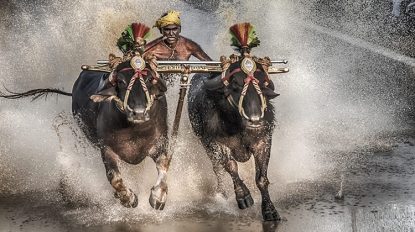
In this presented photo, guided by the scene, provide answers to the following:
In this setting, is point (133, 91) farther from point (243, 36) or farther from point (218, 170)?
point (218, 170)

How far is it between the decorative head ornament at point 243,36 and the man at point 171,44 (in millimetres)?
1782

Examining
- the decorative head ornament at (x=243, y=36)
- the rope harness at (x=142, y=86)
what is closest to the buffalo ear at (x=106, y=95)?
the rope harness at (x=142, y=86)

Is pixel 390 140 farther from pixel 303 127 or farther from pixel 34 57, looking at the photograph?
pixel 34 57

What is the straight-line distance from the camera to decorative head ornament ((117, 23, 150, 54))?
379 inches

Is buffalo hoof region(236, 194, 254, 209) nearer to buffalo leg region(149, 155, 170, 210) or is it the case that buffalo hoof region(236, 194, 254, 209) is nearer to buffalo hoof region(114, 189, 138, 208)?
buffalo leg region(149, 155, 170, 210)

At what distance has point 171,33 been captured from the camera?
1137cm

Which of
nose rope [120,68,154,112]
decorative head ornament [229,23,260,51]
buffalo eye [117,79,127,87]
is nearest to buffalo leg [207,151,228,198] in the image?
decorative head ornament [229,23,260,51]

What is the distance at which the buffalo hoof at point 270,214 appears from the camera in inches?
363

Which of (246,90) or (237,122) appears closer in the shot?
(246,90)

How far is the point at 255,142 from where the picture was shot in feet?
31.5

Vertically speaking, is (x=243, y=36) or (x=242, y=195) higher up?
(x=243, y=36)

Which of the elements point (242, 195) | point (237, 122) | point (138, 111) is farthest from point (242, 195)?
point (138, 111)

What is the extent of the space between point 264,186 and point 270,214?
39cm

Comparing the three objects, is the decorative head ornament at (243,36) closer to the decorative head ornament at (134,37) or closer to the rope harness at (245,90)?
the rope harness at (245,90)
